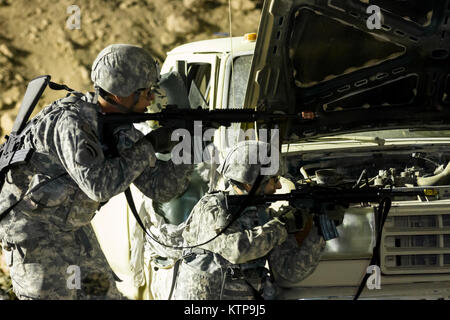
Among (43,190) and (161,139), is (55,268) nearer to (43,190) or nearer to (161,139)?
(43,190)

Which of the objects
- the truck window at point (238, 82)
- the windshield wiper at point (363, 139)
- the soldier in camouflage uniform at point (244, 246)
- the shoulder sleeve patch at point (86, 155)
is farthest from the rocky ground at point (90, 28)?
the shoulder sleeve patch at point (86, 155)

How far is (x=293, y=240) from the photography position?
514cm

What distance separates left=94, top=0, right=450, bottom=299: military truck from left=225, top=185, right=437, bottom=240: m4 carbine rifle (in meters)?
0.11

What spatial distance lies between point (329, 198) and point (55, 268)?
1.60 meters

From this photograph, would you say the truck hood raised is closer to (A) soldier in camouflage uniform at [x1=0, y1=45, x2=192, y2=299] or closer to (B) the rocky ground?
(A) soldier in camouflage uniform at [x1=0, y1=45, x2=192, y2=299]

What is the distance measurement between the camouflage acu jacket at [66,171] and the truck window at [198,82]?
195 cm

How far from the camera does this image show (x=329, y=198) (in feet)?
17.0

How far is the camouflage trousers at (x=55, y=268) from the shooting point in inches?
199

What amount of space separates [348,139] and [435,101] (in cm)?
70

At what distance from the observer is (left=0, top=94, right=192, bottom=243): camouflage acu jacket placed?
4824mm

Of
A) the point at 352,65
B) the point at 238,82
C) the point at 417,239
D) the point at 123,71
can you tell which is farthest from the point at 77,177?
the point at 238,82

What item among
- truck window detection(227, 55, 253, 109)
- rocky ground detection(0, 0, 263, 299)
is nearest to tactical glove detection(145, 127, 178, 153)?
truck window detection(227, 55, 253, 109)

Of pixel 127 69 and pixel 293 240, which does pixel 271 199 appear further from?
pixel 127 69
